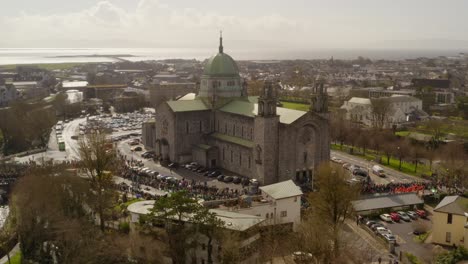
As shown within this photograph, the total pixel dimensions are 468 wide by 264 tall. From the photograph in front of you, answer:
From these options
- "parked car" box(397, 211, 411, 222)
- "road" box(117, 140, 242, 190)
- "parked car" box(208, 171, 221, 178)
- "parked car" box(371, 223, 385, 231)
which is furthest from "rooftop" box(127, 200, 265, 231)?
"parked car" box(208, 171, 221, 178)

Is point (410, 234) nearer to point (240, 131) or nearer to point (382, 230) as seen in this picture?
point (382, 230)

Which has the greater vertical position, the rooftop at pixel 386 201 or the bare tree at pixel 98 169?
the bare tree at pixel 98 169

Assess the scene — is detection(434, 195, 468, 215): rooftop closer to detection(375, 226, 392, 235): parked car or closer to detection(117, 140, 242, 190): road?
detection(375, 226, 392, 235): parked car

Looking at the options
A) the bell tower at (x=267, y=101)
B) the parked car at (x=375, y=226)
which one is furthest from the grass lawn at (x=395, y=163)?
the parked car at (x=375, y=226)

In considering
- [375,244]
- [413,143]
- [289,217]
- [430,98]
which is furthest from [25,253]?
[430,98]

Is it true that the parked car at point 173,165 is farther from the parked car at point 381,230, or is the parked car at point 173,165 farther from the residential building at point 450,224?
the residential building at point 450,224

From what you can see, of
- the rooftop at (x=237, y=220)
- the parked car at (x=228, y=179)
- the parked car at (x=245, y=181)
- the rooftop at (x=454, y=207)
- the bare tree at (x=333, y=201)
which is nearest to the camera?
the rooftop at (x=237, y=220)

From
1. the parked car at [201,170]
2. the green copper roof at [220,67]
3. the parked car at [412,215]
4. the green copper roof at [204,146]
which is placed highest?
the green copper roof at [220,67]

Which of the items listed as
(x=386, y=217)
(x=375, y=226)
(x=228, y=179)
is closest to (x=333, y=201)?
(x=375, y=226)
